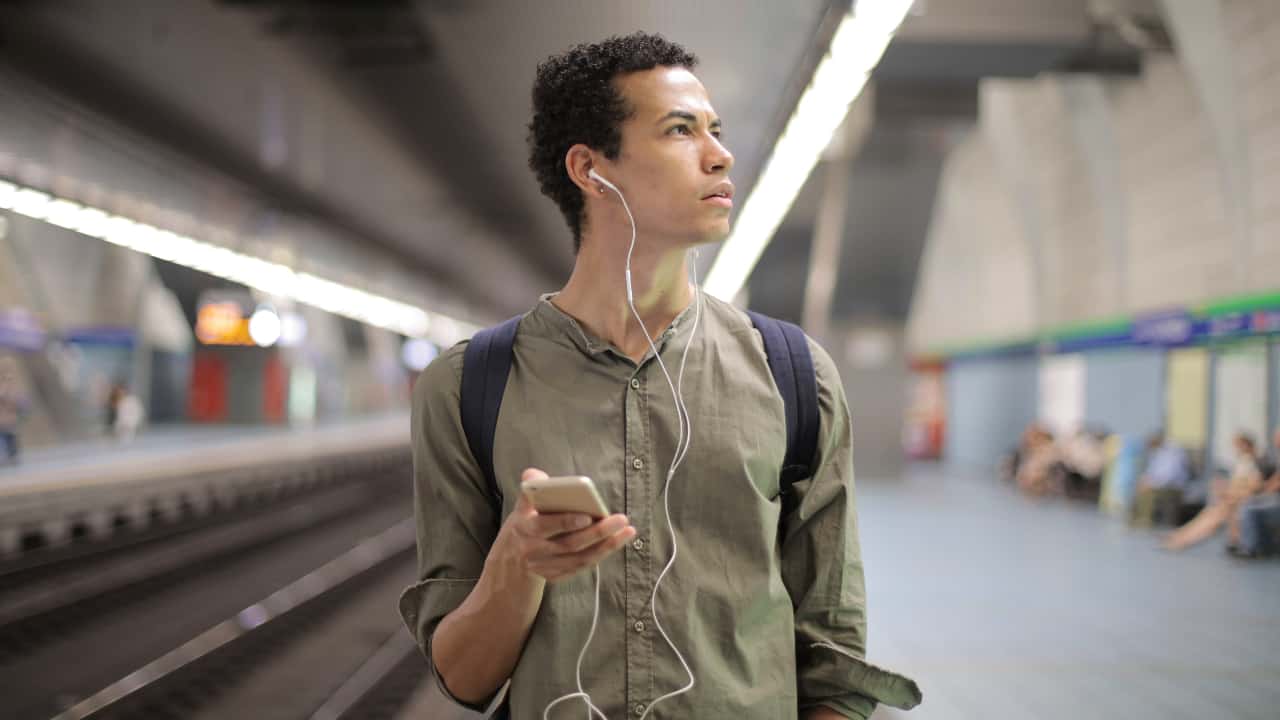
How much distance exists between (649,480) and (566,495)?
1.27 feet

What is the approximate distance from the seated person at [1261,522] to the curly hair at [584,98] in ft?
33.5

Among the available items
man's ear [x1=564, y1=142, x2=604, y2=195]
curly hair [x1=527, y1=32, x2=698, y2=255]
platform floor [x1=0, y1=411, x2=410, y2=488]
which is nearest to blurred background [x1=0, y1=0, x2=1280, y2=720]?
platform floor [x1=0, y1=411, x2=410, y2=488]

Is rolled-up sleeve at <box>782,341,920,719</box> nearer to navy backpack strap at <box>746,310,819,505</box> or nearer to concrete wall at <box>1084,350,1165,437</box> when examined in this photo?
navy backpack strap at <box>746,310,819,505</box>

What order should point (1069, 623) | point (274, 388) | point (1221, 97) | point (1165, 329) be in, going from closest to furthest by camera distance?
point (1069, 623) < point (1221, 97) < point (1165, 329) < point (274, 388)

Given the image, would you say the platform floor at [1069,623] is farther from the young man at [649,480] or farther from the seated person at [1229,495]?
the young man at [649,480]

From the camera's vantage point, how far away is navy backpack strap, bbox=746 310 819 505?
1.57 metres

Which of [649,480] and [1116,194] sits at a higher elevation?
[1116,194]

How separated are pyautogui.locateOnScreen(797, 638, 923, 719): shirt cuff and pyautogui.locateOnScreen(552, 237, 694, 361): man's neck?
1.99ft

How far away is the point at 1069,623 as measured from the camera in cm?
673

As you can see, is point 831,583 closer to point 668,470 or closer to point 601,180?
point 668,470

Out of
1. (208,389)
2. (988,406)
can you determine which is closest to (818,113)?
(988,406)

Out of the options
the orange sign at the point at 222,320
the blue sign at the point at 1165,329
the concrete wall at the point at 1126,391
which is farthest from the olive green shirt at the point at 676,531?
the orange sign at the point at 222,320

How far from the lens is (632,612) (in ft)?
4.91

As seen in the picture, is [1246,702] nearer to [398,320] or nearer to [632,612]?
[632,612]
